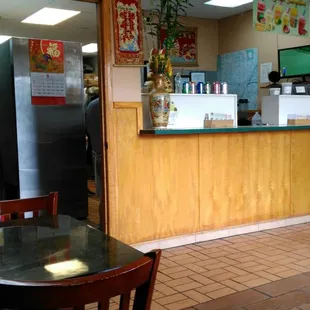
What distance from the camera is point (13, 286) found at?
0.93 metres

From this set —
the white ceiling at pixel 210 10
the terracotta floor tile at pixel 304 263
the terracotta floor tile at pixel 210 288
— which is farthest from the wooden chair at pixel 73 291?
the white ceiling at pixel 210 10

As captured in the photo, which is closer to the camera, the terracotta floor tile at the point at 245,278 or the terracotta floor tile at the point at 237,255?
the terracotta floor tile at the point at 245,278

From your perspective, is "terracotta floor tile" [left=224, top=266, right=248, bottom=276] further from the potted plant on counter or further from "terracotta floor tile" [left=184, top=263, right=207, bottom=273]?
the potted plant on counter

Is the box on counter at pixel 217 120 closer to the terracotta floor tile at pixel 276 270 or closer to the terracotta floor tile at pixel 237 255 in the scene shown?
the terracotta floor tile at pixel 237 255

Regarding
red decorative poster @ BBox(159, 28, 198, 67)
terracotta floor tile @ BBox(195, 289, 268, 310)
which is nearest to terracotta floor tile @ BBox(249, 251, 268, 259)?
terracotta floor tile @ BBox(195, 289, 268, 310)

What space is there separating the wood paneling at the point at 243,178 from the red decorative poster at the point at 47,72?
1.74 meters

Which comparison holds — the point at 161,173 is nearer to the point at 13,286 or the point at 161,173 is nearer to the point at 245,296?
the point at 245,296

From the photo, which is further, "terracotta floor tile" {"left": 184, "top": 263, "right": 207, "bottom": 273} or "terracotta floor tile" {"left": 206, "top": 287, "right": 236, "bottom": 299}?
"terracotta floor tile" {"left": 184, "top": 263, "right": 207, "bottom": 273}

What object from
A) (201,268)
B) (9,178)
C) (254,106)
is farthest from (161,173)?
(254,106)

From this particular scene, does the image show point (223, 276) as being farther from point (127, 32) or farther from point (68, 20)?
point (68, 20)

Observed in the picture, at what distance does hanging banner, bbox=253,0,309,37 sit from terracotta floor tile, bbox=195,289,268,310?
2824 millimetres

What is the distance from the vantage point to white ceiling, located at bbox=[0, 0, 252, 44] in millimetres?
6797

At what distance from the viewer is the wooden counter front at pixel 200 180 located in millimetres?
3775

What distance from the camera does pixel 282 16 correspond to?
488 cm
